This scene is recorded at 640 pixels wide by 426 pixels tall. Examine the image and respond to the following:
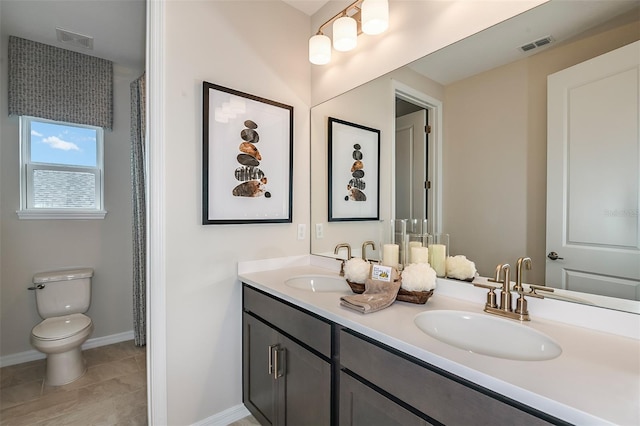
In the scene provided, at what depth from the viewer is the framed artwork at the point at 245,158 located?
1674 millimetres

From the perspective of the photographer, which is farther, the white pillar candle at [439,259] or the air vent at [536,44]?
the white pillar candle at [439,259]

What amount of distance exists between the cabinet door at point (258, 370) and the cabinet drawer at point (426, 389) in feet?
2.00

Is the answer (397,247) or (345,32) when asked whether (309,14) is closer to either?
(345,32)

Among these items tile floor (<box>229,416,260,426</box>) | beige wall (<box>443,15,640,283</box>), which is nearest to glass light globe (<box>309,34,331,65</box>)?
beige wall (<box>443,15,640,283</box>)

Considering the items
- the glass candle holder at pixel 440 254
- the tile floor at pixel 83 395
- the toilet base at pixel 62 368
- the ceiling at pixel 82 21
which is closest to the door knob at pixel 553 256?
the glass candle holder at pixel 440 254

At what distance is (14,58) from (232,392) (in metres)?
2.98

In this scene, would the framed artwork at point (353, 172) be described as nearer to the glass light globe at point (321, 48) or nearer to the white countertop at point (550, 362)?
the glass light globe at point (321, 48)

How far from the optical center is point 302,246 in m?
2.12

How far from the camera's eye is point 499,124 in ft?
4.13

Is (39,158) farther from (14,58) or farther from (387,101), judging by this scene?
(387,101)

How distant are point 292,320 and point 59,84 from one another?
2829 millimetres

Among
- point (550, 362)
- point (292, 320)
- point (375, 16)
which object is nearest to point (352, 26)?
point (375, 16)

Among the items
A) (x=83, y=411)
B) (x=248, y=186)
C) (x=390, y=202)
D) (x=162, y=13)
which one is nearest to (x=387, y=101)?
(x=390, y=202)

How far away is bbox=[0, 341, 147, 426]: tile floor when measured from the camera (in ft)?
5.95
